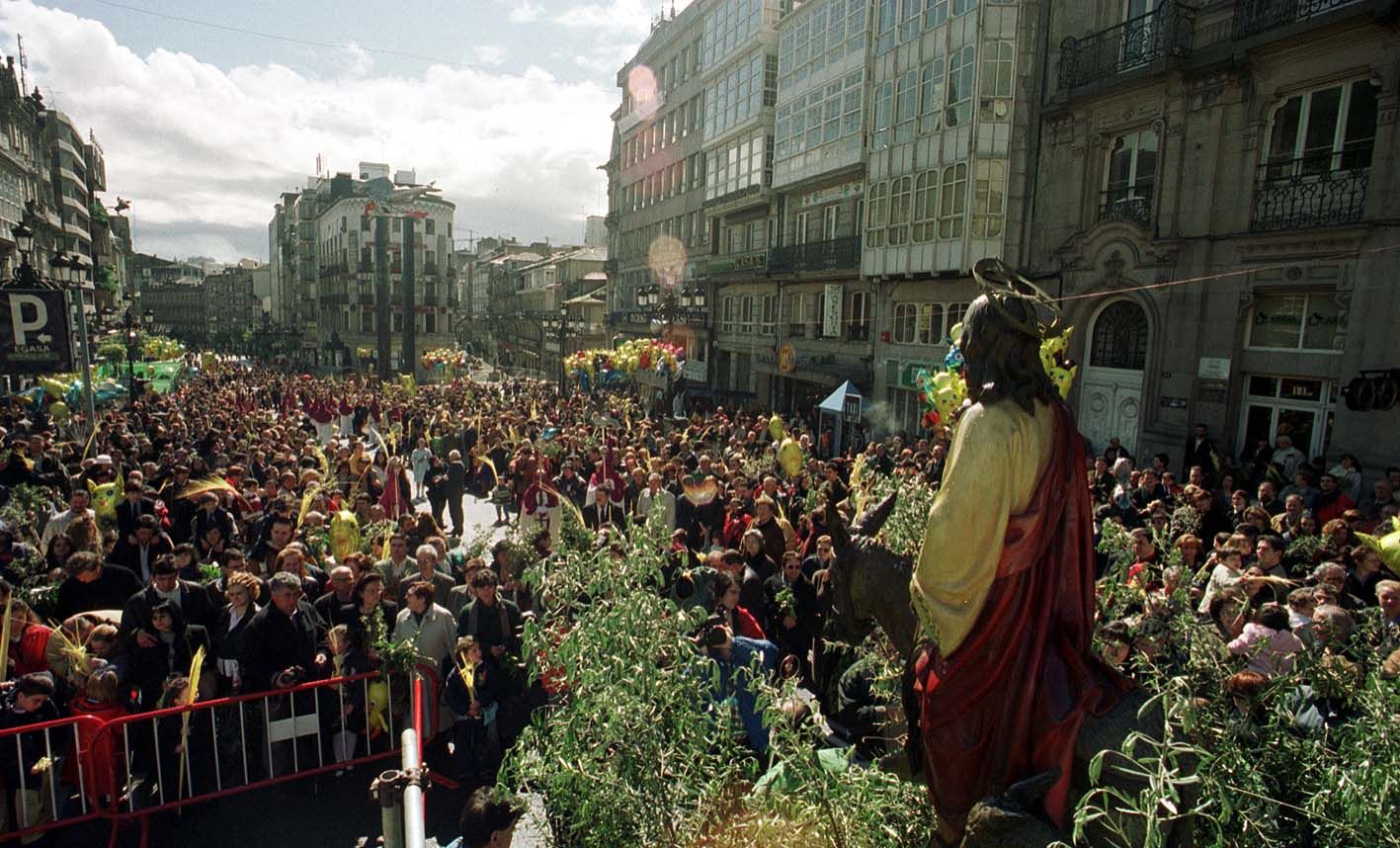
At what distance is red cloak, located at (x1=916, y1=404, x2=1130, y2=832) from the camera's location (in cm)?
264

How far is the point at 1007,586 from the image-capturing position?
2664 millimetres

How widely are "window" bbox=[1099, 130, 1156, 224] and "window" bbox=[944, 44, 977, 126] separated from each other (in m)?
3.98

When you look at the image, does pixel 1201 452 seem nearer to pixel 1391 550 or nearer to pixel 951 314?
pixel 951 314

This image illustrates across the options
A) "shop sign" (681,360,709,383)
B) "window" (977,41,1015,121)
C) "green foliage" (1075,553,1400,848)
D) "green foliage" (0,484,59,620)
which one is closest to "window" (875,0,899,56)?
"window" (977,41,1015,121)

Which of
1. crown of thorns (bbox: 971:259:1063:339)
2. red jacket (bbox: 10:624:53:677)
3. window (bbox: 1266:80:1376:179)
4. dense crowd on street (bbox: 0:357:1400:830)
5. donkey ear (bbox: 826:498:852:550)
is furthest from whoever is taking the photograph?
window (bbox: 1266:80:1376:179)

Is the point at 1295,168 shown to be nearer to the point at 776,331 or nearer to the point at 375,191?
the point at 776,331

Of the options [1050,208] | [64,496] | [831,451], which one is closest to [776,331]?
[831,451]

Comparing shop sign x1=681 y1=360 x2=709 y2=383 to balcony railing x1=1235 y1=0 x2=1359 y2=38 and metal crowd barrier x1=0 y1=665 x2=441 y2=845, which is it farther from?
metal crowd barrier x1=0 y1=665 x2=441 y2=845

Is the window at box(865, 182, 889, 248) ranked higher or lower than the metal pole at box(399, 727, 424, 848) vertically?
higher

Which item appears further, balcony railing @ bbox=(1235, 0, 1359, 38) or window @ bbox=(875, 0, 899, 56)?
window @ bbox=(875, 0, 899, 56)

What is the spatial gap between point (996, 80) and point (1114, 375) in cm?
799

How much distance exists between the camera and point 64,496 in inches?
435

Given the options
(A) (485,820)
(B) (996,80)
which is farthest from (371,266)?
(A) (485,820)

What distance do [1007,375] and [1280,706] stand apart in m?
1.73
